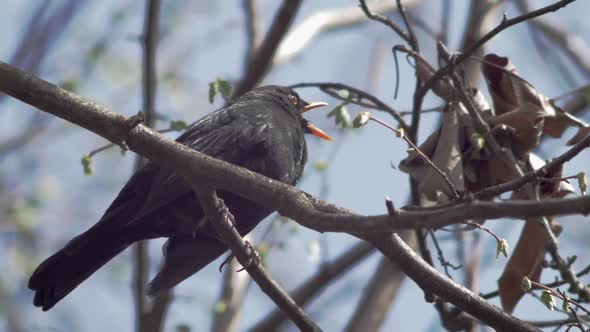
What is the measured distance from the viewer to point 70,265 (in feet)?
14.5

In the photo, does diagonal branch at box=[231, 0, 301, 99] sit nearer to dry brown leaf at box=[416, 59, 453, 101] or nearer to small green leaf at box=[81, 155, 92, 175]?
dry brown leaf at box=[416, 59, 453, 101]

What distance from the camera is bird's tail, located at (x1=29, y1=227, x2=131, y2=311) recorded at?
436 centimetres

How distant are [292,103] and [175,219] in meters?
1.50

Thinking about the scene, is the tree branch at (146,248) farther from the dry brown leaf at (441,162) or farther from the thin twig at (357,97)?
the dry brown leaf at (441,162)

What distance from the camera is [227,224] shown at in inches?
139

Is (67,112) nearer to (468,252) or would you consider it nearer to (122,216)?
(122,216)

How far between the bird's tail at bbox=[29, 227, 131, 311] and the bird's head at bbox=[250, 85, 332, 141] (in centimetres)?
155

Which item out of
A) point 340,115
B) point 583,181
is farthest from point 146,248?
point 583,181

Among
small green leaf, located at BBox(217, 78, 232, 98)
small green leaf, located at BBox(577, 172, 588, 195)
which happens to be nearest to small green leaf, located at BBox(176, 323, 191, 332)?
small green leaf, located at BBox(217, 78, 232, 98)

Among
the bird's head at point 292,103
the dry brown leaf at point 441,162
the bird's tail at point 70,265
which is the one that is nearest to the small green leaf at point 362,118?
the dry brown leaf at point 441,162

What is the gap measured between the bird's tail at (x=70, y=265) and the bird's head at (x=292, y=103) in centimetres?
155

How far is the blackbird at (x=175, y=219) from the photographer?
14.3 feet

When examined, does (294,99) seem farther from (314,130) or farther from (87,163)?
(87,163)

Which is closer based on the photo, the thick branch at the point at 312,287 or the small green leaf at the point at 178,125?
the small green leaf at the point at 178,125
